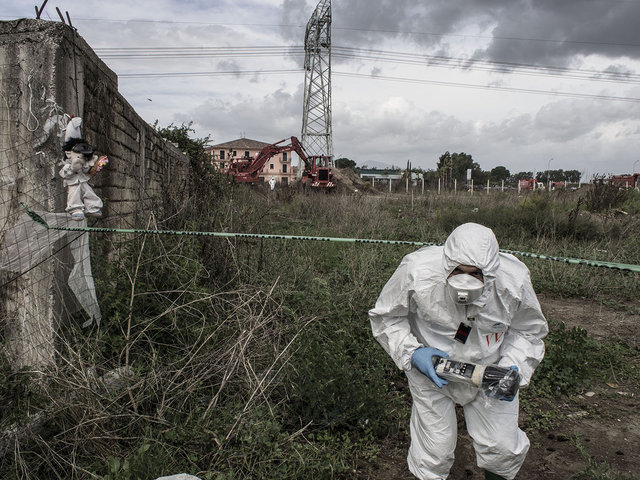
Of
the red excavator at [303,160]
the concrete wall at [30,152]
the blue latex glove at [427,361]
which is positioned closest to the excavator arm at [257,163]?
the red excavator at [303,160]

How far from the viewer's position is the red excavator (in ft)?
60.8

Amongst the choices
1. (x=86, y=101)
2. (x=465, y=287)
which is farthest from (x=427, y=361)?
(x=86, y=101)

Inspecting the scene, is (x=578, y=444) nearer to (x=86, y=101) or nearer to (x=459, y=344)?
(x=459, y=344)

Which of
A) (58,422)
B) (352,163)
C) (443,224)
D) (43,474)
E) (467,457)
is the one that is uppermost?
(352,163)

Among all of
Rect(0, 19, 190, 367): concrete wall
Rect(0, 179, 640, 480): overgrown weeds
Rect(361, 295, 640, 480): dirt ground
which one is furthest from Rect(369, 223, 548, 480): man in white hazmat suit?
Rect(0, 19, 190, 367): concrete wall

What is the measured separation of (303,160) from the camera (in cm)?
2005

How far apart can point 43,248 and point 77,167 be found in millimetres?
561

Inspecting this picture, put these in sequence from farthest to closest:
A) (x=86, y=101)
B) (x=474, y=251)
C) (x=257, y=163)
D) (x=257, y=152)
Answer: (x=257, y=152) → (x=257, y=163) → (x=86, y=101) → (x=474, y=251)

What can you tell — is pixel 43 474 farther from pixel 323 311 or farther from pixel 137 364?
pixel 323 311

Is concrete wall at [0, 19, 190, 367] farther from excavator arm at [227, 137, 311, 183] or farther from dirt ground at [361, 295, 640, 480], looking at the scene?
excavator arm at [227, 137, 311, 183]

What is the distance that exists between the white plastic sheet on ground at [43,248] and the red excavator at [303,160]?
573 inches

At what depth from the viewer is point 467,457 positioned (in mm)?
2764

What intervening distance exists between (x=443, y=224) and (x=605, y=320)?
5.32 m

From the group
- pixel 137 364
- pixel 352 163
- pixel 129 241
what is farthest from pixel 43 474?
pixel 352 163
